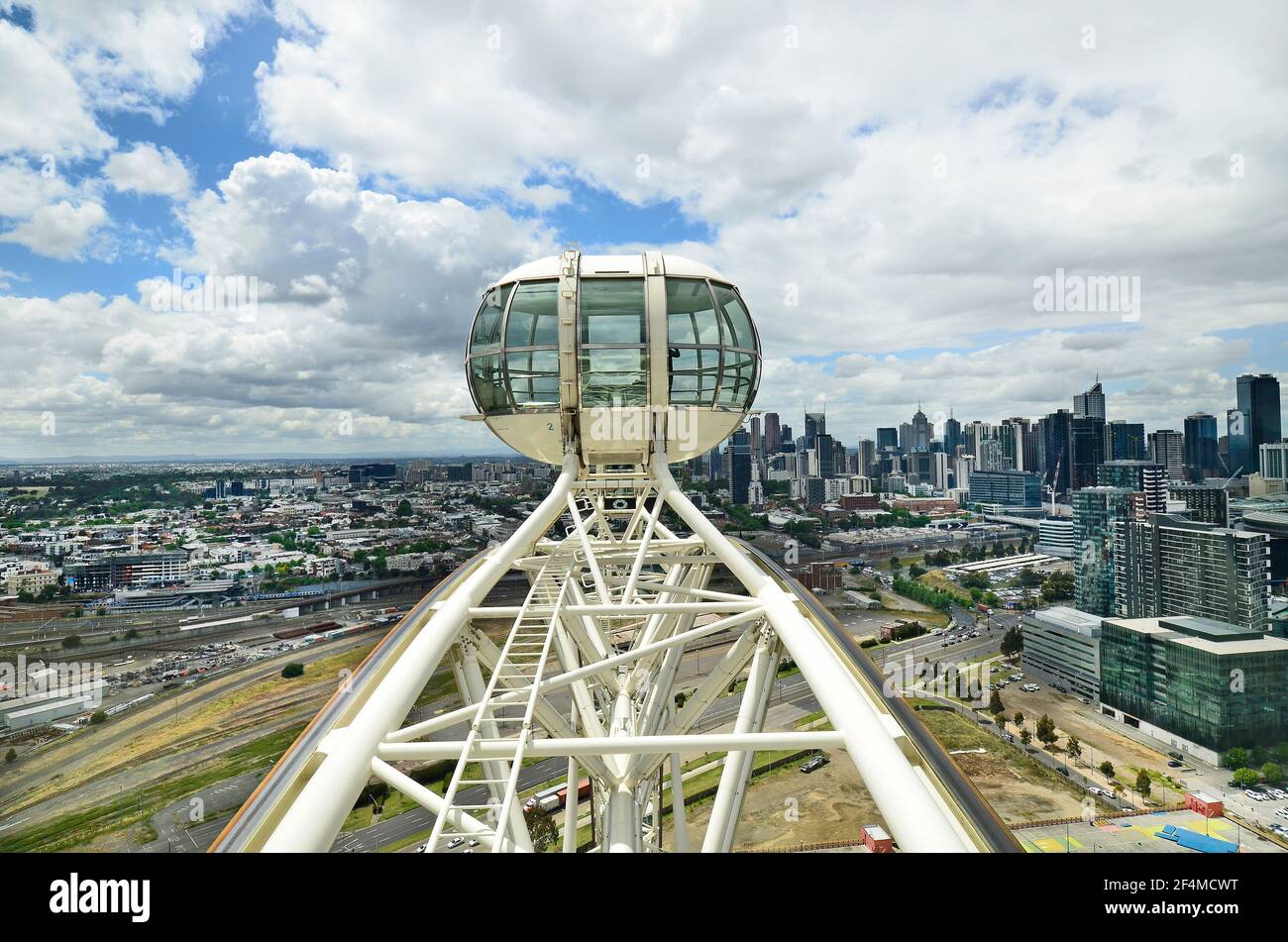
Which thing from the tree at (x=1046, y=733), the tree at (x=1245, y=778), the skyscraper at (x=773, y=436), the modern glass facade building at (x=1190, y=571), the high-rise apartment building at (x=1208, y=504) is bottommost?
the tree at (x=1245, y=778)

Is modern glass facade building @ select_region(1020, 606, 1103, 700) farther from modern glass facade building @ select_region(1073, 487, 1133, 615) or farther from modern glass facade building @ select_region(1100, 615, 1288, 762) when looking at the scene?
modern glass facade building @ select_region(1073, 487, 1133, 615)

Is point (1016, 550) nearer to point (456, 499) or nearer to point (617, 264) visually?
point (456, 499)

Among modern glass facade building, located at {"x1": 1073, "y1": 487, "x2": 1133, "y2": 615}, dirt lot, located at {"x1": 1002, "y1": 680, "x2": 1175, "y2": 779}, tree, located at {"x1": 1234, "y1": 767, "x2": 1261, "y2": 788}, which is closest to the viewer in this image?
tree, located at {"x1": 1234, "y1": 767, "x2": 1261, "y2": 788}

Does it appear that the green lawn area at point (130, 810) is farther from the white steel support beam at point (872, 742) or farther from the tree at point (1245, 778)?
the tree at point (1245, 778)

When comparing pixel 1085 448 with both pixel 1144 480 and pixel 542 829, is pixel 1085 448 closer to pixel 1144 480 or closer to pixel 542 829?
pixel 1144 480

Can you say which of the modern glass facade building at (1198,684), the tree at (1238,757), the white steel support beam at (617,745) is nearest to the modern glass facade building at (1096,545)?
the modern glass facade building at (1198,684)

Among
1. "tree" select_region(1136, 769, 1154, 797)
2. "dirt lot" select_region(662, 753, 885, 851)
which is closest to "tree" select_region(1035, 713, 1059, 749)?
"tree" select_region(1136, 769, 1154, 797)
